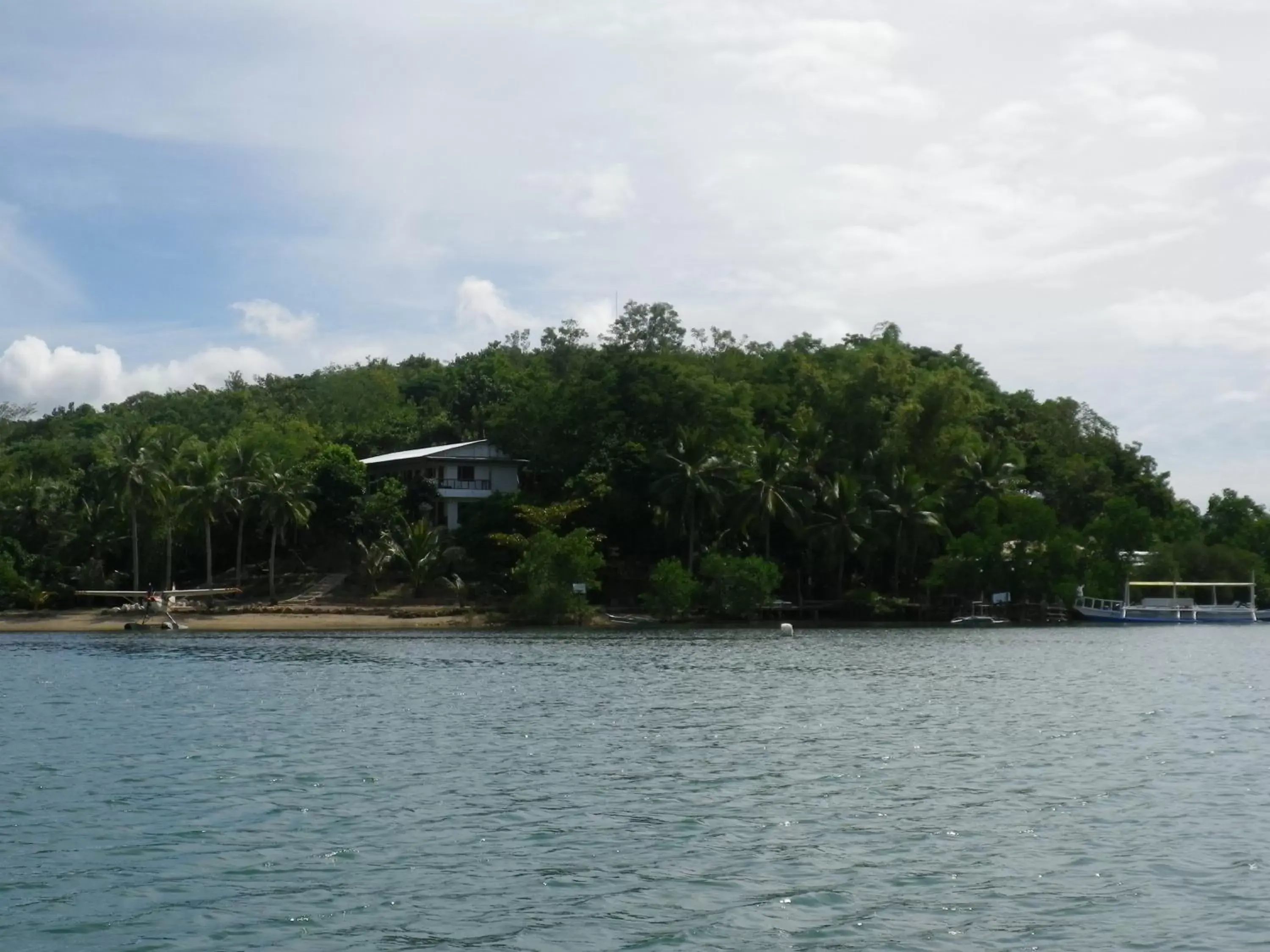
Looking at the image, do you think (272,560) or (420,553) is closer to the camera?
(420,553)

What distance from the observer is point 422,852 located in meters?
17.4

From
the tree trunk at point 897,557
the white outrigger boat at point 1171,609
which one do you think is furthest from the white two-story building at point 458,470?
the white outrigger boat at point 1171,609

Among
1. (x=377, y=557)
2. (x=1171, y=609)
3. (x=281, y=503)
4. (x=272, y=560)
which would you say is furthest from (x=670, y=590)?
(x=1171, y=609)

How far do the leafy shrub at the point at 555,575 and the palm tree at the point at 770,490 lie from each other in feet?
30.5

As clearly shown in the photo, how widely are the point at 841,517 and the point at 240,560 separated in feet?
114

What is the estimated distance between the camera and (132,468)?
70250 millimetres

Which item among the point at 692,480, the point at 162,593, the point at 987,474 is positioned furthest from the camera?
the point at 987,474

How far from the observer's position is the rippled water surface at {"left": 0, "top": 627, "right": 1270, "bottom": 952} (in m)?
14.3

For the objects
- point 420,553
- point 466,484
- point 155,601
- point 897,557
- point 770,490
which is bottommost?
point 155,601

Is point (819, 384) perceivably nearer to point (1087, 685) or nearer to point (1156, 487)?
point (1156, 487)

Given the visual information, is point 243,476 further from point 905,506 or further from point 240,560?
point 905,506

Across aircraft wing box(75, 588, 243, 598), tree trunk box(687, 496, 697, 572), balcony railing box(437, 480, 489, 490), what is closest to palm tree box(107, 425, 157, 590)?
aircraft wing box(75, 588, 243, 598)

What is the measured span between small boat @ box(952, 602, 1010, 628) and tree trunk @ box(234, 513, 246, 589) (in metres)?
41.0

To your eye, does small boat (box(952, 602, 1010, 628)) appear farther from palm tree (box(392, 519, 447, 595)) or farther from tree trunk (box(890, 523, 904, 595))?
palm tree (box(392, 519, 447, 595))
